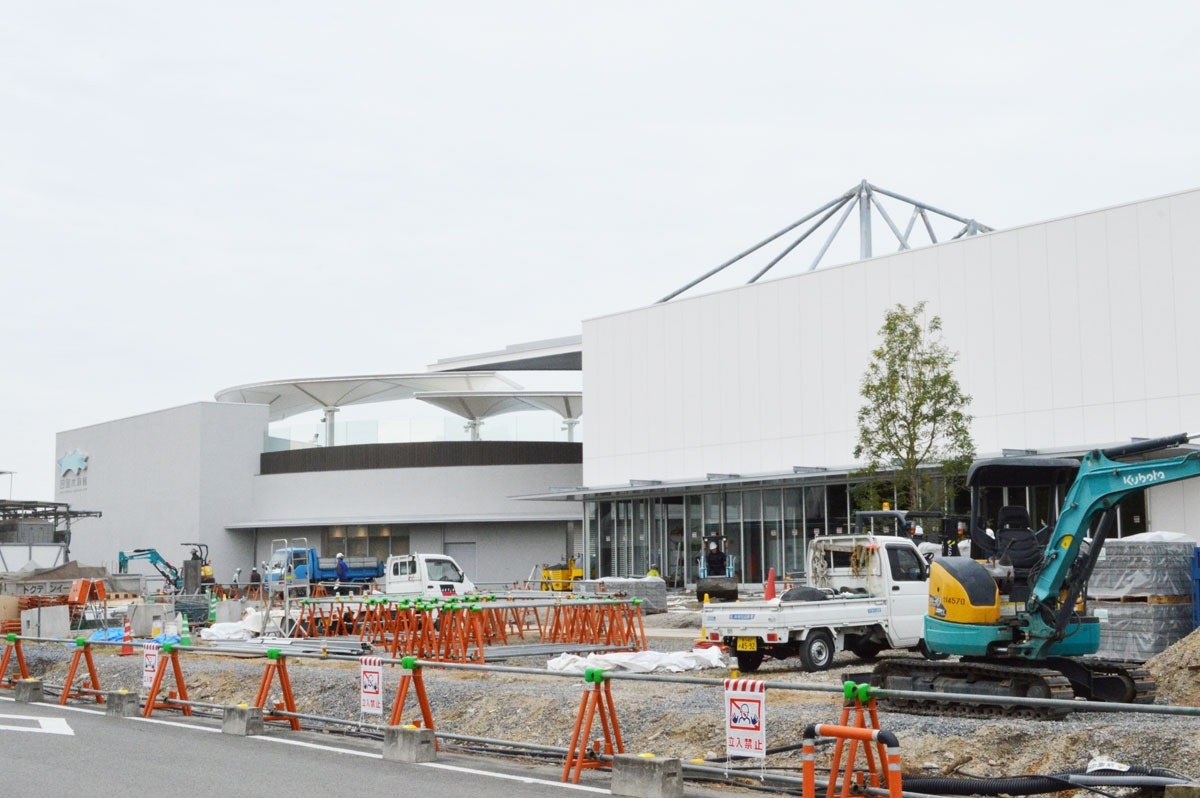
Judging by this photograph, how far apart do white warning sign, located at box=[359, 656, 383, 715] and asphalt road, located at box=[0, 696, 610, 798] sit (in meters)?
0.43

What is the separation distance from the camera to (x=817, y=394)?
4334 centimetres

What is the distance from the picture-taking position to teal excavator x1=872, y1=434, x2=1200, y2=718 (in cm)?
1455

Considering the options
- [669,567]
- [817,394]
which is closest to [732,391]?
[817,394]

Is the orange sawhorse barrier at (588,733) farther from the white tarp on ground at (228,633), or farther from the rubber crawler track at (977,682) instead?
the white tarp on ground at (228,633)

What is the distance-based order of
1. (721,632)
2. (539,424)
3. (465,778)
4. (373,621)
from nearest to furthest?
(465,778), (721,632), (373,621), (539,424)

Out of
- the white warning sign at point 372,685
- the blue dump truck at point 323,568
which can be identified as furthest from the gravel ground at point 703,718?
the blue dump truck at point 323,568

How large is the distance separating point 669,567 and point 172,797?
38.7 metres

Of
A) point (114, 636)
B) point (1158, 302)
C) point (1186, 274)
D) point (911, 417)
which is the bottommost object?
point (114, 636)

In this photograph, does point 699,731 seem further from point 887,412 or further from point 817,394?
point 817,394

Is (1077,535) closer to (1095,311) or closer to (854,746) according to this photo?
(854,746)

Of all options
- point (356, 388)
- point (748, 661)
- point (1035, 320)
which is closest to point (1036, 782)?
point (748, 661)

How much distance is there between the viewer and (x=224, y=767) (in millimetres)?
12031

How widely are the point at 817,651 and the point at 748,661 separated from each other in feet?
3.78

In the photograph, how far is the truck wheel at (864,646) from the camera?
842 inches
